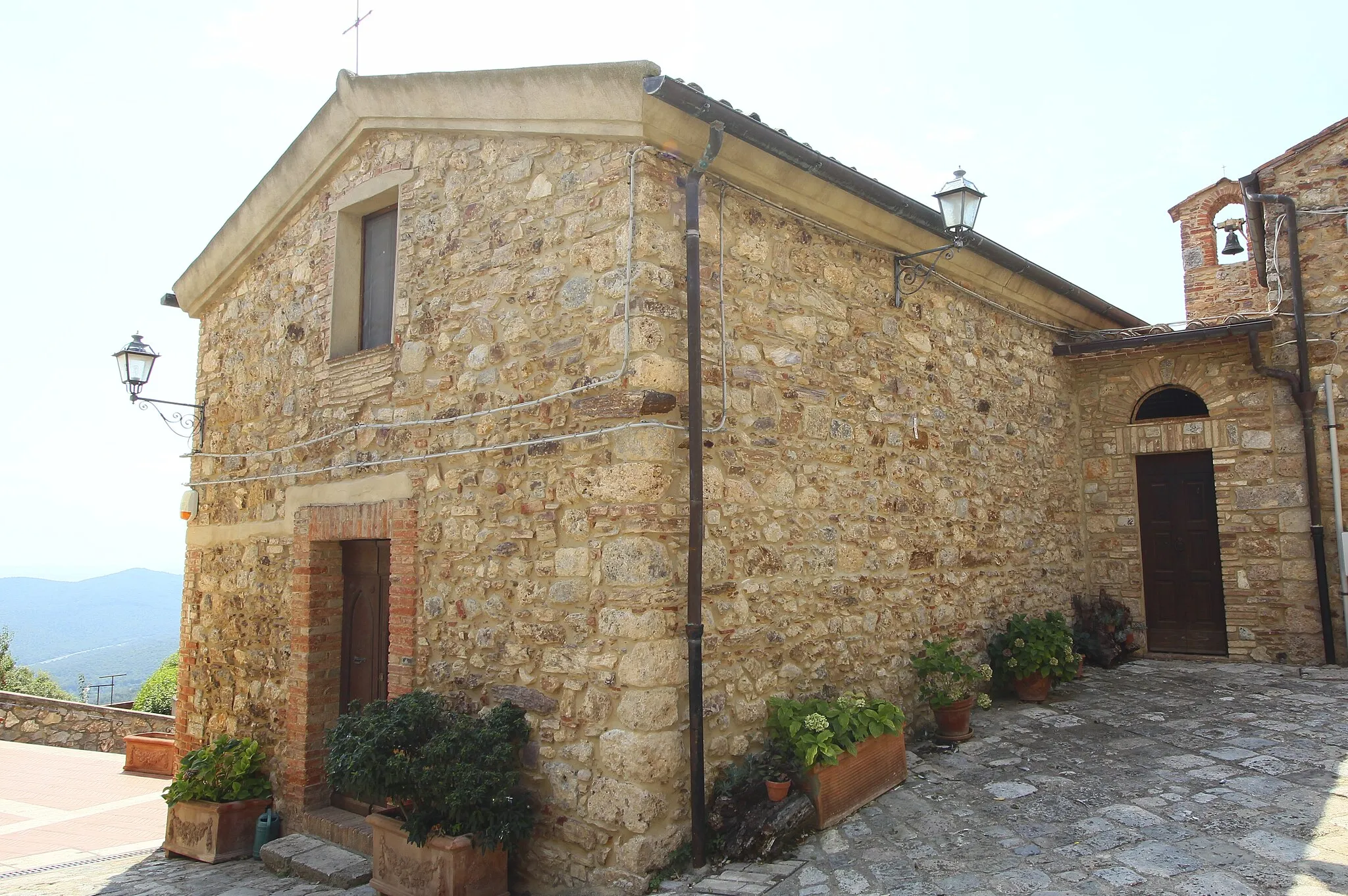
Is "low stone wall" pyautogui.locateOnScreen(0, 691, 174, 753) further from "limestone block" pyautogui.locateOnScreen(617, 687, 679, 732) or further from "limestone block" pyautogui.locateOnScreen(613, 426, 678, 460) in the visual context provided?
"limestone block" pyautogui.locateOnScreen(613, 426, 678, 460)

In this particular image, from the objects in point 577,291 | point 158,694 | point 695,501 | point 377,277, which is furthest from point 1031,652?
point 158,694

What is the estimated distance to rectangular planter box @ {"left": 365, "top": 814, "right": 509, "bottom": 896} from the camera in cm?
433

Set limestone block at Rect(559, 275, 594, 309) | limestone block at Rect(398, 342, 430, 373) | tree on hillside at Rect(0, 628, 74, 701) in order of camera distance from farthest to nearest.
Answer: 1. tree on hillside at Rect(0, 628, 74, 701)
2. limestone block at Rect(398, 342, 430, 373)
3. limestone block at Rect(559, 275, 594, 309)

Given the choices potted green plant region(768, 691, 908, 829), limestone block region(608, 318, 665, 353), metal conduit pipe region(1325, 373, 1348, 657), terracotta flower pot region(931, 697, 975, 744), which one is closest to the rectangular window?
limestone block region(608, 318, 665, 353)

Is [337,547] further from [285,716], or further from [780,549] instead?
[780,549]

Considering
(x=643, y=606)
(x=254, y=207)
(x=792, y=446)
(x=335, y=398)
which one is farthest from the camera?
(x=254, y=207)

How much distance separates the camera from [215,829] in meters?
6.16

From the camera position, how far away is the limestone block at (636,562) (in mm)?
4301

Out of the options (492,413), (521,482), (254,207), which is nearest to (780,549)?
(521,482)

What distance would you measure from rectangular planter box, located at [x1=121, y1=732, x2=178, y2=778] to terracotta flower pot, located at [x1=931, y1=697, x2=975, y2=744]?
28.4ft

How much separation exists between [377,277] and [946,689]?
513 cm

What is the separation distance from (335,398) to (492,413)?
5.85 ft

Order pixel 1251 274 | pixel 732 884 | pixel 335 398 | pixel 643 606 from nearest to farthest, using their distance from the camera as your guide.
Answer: pixel 732 884
pixel 643 606
pixel 335 398
pixel 1251 274

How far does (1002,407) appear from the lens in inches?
304
